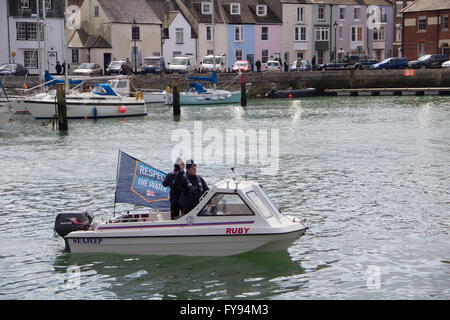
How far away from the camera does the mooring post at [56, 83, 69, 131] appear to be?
1702 inches

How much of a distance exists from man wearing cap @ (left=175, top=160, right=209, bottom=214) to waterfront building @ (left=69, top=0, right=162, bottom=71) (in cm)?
6327

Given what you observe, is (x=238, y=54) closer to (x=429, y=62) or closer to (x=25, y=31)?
(x=429, y=62)

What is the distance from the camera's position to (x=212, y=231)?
15.9 metres

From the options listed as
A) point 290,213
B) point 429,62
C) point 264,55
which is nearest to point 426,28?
point 429,62

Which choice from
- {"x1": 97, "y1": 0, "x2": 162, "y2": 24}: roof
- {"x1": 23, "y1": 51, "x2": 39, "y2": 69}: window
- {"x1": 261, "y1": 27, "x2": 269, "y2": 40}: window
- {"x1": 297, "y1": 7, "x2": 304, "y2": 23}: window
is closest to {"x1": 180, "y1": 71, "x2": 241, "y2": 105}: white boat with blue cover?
{"x1": 97, "y1": 0, "x2": 162, "y2": 24}: roof

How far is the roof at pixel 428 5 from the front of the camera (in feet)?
284

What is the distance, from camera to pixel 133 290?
14984 millimetres

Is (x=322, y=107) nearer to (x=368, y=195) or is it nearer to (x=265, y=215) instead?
(x=368, y=195)

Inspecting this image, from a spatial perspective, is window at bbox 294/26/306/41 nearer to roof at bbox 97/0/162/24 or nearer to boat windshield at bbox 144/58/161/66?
roof at bbox 97/0/162/24

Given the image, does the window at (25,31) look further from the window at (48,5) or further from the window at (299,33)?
the window at (299,33)

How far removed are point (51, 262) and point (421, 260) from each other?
8.52 meters

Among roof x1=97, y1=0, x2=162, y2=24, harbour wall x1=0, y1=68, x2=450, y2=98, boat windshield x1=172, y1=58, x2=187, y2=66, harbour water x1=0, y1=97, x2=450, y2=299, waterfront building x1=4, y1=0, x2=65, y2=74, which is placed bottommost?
harbour water x1=0, y1=97, x2=450, y2=299

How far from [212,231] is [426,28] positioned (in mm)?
78614

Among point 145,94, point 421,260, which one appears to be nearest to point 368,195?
point 421,260
